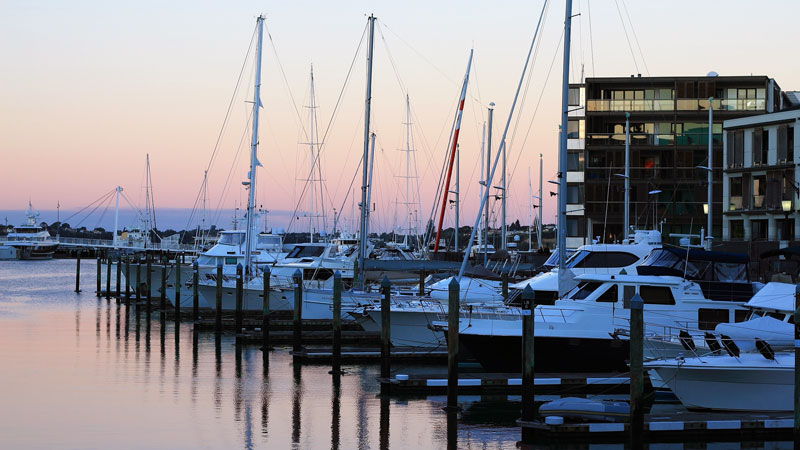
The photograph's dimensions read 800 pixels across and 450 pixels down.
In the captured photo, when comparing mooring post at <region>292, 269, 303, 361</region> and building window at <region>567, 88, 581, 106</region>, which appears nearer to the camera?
mooring post at <region>292, 269, 303, 361</region>

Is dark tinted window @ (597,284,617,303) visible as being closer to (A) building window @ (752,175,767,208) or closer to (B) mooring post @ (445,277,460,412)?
(B) mooring post @ (445,277,460,412)

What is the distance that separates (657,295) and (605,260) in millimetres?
4606

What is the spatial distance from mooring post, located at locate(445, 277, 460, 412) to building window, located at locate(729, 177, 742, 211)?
38.8 m

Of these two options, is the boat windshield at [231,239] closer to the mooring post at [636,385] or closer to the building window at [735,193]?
the building window at [735,193]

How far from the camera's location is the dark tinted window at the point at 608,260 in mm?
31047

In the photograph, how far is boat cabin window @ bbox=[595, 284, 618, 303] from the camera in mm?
26547

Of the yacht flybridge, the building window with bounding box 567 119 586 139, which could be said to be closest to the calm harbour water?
the building window with bounding box 567 119 586 139

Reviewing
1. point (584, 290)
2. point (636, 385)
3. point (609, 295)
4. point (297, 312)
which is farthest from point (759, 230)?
point (636, 385)

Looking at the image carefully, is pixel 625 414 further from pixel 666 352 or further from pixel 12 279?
pixel 12 279

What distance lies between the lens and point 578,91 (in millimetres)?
75750

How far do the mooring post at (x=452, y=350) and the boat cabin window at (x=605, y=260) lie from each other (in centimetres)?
Result: 964

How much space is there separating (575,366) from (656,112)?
48.9 meters

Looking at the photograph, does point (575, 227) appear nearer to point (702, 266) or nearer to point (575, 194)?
point (575, 194)

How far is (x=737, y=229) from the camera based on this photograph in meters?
57.1
